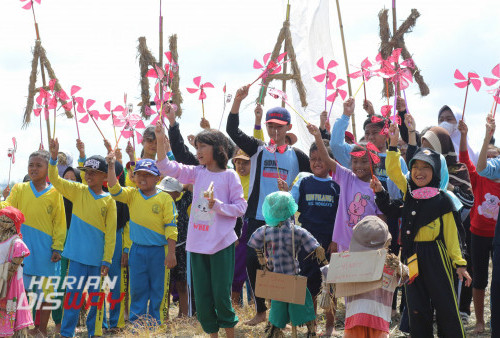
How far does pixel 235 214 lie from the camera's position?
5078 millimetres

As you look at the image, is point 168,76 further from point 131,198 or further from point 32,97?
point 32,97

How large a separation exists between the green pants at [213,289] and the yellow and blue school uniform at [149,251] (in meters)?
1.12

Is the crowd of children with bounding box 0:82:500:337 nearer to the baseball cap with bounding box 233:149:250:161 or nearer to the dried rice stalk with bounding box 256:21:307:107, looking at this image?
the baseball cap with bounding box 233:149:250:161

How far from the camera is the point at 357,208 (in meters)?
5.55

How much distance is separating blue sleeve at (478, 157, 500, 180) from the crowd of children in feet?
0.06

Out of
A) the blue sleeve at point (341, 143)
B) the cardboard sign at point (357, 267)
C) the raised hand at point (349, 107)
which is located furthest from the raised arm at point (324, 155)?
the cardboard sign at point (357, 267)

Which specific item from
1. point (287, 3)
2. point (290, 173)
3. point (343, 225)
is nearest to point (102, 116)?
point (290, 173)

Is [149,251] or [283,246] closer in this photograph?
[283,246]

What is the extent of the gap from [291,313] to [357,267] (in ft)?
3.81

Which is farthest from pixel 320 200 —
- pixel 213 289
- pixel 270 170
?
pixel 213 289

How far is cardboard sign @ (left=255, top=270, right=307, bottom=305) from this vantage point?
493 cm

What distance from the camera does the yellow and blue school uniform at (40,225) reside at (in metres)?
6.36

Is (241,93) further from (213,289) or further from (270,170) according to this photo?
(213,289)

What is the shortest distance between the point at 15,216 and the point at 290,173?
2637 millimetres
